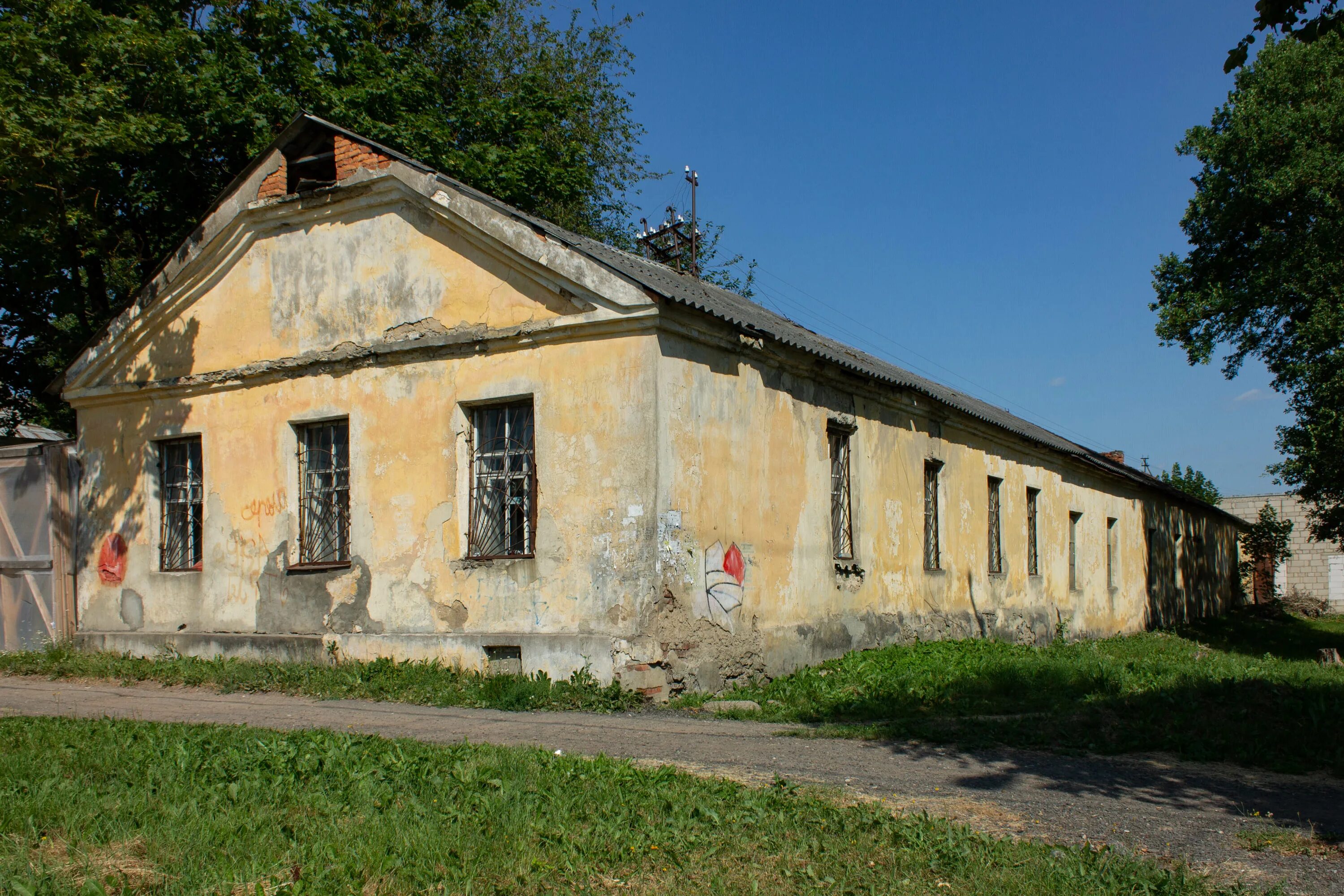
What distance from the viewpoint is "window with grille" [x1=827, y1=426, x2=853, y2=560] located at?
499 inches

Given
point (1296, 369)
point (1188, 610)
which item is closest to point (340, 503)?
point (1296, 369)

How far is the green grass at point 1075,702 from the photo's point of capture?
7367 millimetres

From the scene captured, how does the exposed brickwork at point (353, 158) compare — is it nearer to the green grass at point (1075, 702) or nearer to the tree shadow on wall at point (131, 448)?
the tree shadow on wall at point (131, 448)

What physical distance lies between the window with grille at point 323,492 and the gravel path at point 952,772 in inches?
90.5

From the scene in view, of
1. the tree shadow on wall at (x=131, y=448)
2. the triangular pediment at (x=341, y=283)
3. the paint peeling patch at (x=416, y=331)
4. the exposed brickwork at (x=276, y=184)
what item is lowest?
the tree shadow on wall at (x=131, y=448)

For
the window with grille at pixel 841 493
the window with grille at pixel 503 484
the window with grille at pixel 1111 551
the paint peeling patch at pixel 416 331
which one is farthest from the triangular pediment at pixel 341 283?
the window with grille at pixel 1111 551

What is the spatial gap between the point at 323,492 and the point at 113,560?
11.6ft

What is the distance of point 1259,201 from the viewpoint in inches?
757

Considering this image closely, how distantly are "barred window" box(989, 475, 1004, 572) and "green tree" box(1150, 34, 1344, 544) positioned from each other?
614 cm

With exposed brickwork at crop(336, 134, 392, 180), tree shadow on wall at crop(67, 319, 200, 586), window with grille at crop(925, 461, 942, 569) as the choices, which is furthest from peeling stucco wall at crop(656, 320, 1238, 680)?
tree shadow on wall at crop(67, 319, 200, 586)

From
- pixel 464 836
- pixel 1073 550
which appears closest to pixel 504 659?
pixel 464 836

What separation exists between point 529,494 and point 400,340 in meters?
2.37

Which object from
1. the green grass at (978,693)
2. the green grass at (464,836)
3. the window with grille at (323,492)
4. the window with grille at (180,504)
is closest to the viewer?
the green grass at (464,836)

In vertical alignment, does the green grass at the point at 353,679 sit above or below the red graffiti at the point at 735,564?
below
